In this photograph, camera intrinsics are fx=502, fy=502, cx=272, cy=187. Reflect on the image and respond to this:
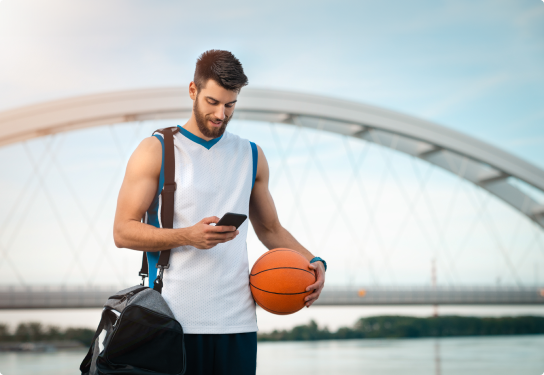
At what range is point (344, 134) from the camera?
12.9 m

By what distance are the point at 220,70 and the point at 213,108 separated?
14cm

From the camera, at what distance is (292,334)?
72.9ft

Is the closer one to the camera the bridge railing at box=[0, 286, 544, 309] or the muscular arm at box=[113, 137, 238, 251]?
the muscular arm at box=[113, 137, 238, 251]

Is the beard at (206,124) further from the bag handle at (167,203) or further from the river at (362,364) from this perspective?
the river at (362,364)

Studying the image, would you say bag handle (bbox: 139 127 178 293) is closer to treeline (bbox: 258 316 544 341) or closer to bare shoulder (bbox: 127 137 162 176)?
bare shoulder (bbox: 127 137 162 176)

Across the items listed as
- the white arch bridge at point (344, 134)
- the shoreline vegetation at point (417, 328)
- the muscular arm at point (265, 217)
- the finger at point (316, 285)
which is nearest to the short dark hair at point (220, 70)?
the muscular arm at point (265, 217)

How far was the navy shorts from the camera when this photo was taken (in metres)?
1.78

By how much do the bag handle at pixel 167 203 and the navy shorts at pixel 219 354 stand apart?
24 centimetres

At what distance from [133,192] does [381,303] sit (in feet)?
39.9

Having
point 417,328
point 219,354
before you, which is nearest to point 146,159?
point 219,354

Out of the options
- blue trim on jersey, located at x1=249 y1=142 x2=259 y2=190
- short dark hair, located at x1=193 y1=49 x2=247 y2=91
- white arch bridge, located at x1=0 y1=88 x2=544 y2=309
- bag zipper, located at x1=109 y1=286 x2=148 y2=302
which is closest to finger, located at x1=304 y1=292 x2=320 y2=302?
blue trim on jersey, located at x1=249 y1=142 x2=259 y2=190

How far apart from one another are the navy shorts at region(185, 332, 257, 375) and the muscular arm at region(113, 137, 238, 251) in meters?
0.37

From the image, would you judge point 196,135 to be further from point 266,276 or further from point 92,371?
point 92,371

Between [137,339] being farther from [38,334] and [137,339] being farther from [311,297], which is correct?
[38,334]
